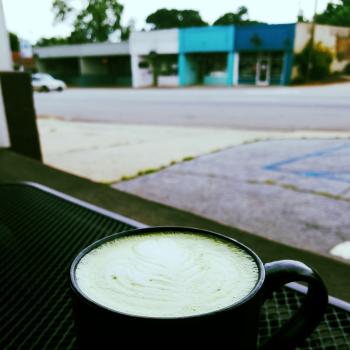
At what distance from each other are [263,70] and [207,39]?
4774 mm

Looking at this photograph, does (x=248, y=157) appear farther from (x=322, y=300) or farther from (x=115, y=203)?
(x=322, y=300)

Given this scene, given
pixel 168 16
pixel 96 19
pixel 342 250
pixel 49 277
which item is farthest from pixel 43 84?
pixel 49 277

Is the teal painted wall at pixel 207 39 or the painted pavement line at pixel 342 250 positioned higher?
the teal painted wall at pixel 207 39

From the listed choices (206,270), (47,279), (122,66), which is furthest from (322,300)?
(122,66)

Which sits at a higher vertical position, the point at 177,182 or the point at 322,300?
the point at 322,300

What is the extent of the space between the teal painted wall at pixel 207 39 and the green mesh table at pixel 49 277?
27.4m

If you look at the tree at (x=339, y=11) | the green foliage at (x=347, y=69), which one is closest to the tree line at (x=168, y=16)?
the tree at (x=339, y=11)

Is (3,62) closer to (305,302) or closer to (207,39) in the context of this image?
(305,302)

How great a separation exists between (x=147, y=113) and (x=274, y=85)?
1781 centimetres

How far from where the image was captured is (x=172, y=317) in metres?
0.40

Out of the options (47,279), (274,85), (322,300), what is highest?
(322,300)

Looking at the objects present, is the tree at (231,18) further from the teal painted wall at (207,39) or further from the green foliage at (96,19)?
the teal painted wall at (207,39)

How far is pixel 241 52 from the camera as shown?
2758 cm

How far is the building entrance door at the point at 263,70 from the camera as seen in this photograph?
88.7ft
